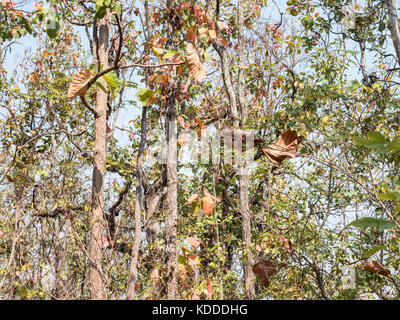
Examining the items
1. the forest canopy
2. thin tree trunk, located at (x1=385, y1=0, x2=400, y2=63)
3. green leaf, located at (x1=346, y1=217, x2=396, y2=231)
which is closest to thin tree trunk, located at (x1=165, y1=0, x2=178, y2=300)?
the forest canopy

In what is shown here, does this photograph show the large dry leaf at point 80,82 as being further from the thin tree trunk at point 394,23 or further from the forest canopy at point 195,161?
the thin tree trunk at point 394,23

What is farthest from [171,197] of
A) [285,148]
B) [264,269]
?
[285,148]

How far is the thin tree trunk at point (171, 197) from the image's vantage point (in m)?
5.40

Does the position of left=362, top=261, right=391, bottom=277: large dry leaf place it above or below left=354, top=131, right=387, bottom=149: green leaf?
below

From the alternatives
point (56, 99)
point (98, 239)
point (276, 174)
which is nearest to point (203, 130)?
point (276, 174)

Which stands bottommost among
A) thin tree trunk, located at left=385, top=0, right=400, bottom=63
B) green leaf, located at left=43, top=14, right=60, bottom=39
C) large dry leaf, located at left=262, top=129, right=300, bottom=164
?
large dry leaf, located at left=262, top=129, right=300, bottom=164

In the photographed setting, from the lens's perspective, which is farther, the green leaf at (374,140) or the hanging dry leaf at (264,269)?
the hanging dry leaf at (264,269)

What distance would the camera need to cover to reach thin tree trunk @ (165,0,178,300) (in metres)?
5.40

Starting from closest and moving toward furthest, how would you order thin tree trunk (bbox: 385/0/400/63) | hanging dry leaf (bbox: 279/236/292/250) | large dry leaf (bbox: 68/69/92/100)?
large dry leaf (bbox: 68/69/92/100)
hanging dry leaf (bbox: 279/236/292/250)
thin tree trunk (bbox: 385/0/400/63)

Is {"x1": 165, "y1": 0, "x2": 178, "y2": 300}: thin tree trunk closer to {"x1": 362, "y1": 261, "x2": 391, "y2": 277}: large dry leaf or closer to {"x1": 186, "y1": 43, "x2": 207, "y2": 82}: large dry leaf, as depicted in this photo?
{"x1": 186, "y1": 43, "x2": 207, "y2": 82}: large dry leaf

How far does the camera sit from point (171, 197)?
6.03 m

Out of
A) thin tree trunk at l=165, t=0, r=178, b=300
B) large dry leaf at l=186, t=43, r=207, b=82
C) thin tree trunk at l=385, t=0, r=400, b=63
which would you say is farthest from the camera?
thin tree trunk at l=165, t=0, r=178, b=300

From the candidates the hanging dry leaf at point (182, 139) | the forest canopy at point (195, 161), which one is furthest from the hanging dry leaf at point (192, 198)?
the hanging dry leaf at point (182, 139)
